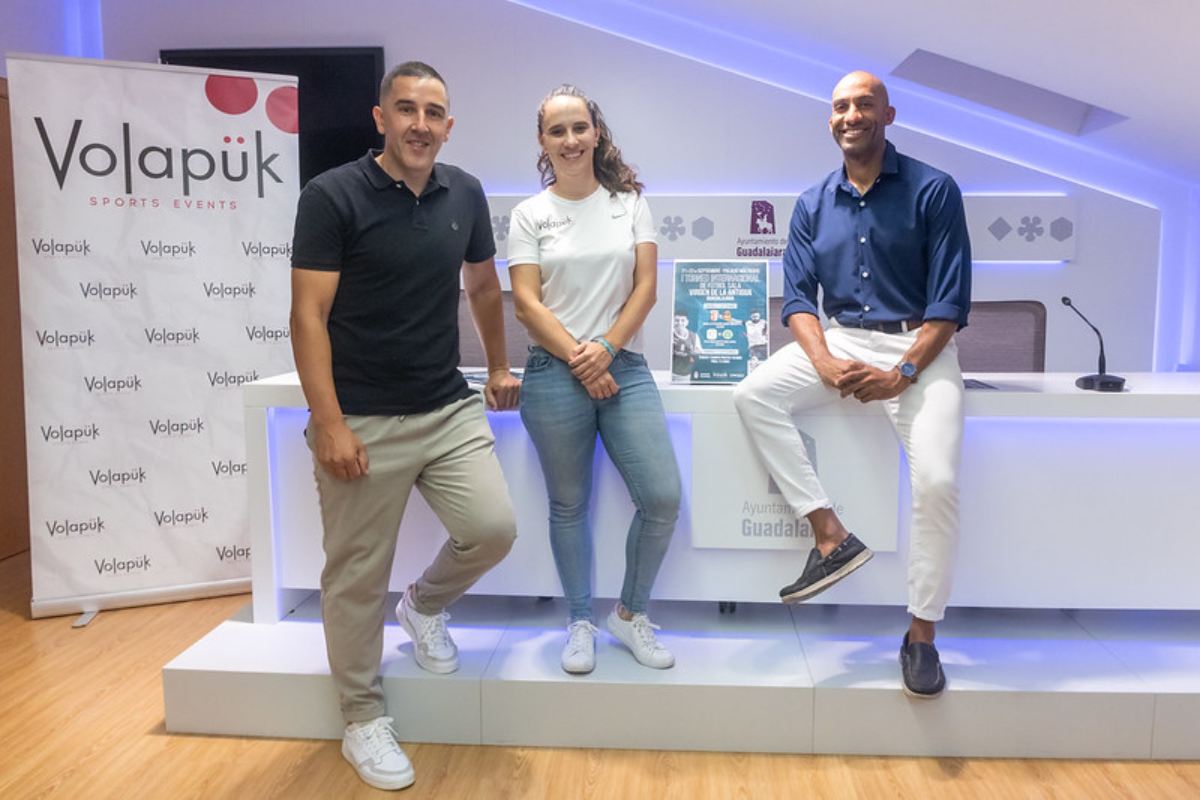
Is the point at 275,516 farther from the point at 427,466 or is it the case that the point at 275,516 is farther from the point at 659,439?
the point at 659,439

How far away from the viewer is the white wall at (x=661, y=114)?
15.6ft

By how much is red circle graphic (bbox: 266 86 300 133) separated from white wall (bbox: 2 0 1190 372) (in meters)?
1.68

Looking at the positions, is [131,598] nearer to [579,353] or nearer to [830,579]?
[579,353]

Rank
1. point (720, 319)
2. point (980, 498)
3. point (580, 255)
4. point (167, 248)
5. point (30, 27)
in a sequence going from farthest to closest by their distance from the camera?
point (30, 27) → point (167, 248) → point (720, 319) → point (980, 498) → point (580, 255)

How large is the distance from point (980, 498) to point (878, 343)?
0.51 m

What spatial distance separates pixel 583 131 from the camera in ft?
7.09

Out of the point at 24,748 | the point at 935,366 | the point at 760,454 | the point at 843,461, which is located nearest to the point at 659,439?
the point at 760,454

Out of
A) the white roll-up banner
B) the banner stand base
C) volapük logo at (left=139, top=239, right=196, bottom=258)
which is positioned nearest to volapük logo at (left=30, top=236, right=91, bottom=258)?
the white roll-up banner

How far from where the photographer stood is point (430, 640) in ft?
7.30

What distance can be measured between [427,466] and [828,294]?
1142 millimetres

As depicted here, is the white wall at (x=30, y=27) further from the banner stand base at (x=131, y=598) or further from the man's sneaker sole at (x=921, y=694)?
the man's sneaker sole at (x=921, y=694)

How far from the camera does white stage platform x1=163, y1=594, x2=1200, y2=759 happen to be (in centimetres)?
208

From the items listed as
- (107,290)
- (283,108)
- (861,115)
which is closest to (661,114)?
(283,108)

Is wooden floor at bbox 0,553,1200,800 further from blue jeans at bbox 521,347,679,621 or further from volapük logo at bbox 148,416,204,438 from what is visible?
volapük logo at bbox 148,416,204,438
